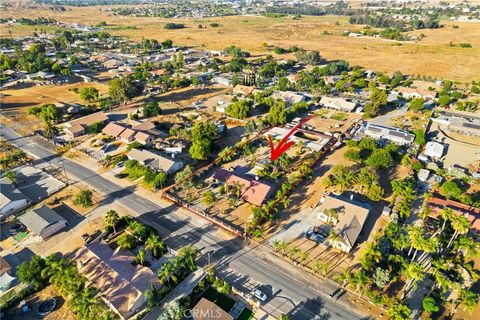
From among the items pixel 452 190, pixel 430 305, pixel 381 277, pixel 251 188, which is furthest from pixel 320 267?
pixel 452 190

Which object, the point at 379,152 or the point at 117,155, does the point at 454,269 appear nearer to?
the point at 379,152

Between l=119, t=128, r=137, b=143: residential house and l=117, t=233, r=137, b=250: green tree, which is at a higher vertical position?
l=119, t=128, r=137, b=143: residential house

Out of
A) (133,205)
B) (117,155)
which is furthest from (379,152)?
(117,155)

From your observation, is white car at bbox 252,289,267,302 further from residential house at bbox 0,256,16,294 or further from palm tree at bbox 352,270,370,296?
residential house at bbox 0,256,16,294

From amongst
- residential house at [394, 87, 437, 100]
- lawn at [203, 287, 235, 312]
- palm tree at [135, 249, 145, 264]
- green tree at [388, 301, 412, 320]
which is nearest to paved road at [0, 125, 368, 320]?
lawn at [203, 287, 235, 312]

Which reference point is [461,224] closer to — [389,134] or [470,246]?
[470,246]

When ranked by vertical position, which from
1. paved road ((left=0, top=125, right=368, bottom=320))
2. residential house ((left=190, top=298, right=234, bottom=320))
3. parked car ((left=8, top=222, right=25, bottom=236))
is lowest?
parked car ((left=8, top=222, right=25, bottom=236))
